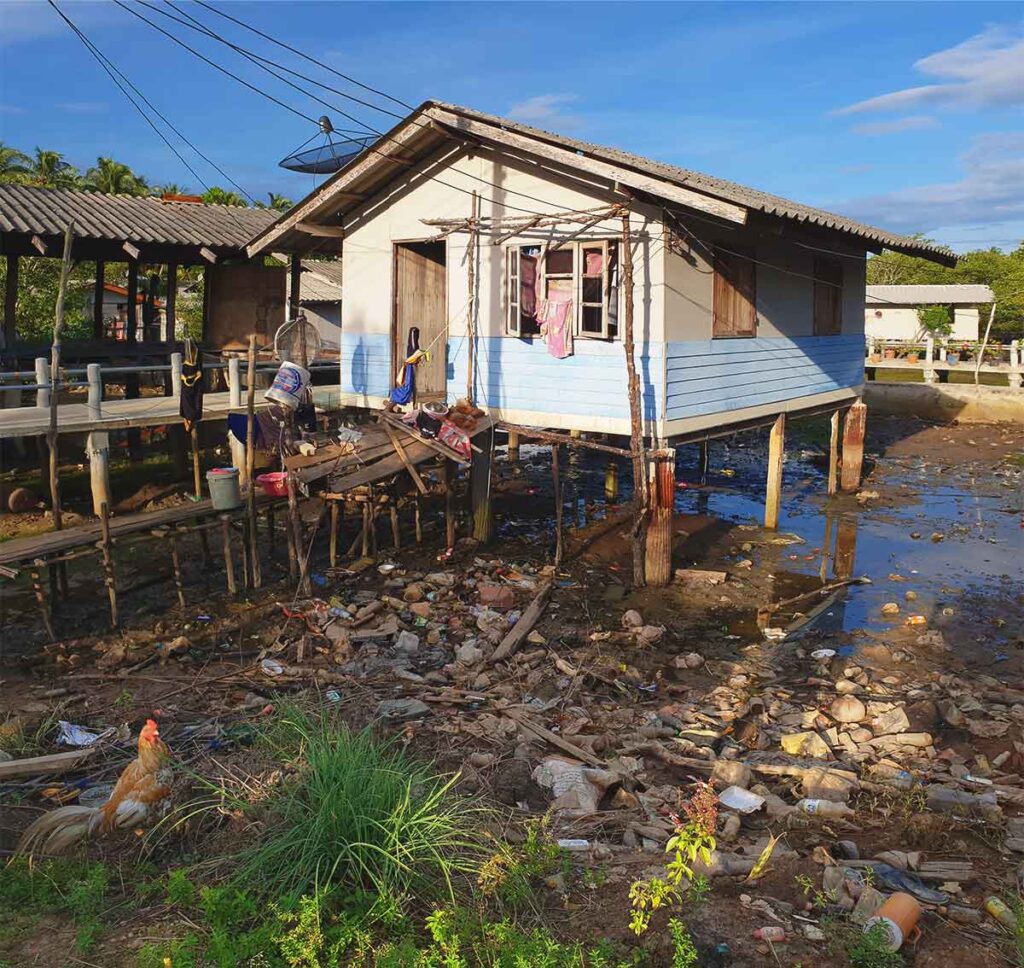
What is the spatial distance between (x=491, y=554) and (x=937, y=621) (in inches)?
261

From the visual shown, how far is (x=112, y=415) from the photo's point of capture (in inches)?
626

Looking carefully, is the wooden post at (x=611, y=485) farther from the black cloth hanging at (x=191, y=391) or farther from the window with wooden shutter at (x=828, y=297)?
the black cloth hanging at (x=191, y=391)

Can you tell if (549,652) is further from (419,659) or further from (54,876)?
(54,876)

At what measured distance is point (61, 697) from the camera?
31.3 feet

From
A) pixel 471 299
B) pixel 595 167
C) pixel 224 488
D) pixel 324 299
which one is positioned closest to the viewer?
pixel 595 167

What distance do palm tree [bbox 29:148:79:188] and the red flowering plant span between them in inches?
1603

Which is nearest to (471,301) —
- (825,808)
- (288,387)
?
(288,387)

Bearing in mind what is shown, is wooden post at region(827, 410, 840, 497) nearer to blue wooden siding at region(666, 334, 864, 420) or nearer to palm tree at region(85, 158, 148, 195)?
blue wooden siding at region(666, 334, 864, 420)

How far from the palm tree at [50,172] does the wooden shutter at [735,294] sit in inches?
1325

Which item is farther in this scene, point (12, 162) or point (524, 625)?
point (12, 162)

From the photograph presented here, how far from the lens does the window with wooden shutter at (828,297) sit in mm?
17734

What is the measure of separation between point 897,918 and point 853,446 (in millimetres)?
16417

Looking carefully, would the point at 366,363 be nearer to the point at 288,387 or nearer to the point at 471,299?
the point at 471,299

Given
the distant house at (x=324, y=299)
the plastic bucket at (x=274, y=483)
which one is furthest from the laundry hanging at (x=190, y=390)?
the distant house at (x=324, y=299)
